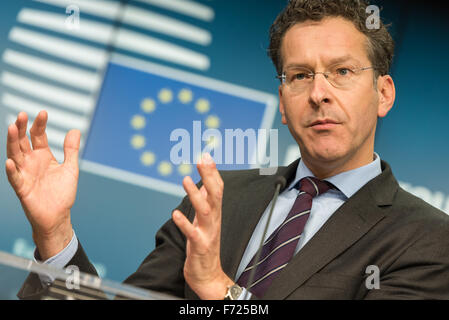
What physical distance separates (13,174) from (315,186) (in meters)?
0.79

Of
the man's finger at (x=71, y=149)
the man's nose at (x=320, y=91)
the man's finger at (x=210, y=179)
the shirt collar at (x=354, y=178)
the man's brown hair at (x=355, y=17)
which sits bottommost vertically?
the man's finger at (x=210, y=179)

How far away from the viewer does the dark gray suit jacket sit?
125 cm

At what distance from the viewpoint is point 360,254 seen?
1.30m

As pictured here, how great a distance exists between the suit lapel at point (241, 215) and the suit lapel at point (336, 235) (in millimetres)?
170

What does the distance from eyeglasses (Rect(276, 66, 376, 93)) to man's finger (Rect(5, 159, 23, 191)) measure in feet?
2.53

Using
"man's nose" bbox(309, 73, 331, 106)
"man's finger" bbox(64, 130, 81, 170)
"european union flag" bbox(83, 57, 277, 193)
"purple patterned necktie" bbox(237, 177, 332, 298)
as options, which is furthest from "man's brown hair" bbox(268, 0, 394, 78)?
"european union flag" bbox(83, 57, 277, 193)

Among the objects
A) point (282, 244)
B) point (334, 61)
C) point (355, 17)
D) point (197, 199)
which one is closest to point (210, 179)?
point (197, 199)

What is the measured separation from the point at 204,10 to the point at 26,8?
95 cm

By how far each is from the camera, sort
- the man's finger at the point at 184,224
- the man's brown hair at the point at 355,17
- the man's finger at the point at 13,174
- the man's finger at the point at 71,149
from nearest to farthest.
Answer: the man's finger at the point at 184,224 < the man's finger at the point at 13,174 < the man's finger at the point at 71,149 < the man's brown hair at the point at 355,17

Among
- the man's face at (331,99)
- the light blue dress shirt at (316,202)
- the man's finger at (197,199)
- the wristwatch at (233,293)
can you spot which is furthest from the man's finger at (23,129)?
the man's face at (331,99)

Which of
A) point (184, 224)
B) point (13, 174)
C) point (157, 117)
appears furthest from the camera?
point (157, 117)

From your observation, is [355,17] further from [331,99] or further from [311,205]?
[311,205]

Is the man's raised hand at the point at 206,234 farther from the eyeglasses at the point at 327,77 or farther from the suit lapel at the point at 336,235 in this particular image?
the eyeglasses at the point at 327,77

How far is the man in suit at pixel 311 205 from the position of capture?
4.03ft
